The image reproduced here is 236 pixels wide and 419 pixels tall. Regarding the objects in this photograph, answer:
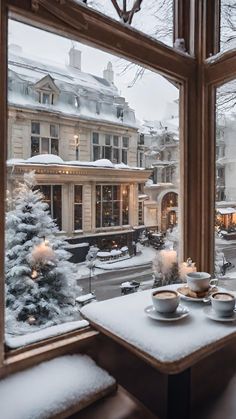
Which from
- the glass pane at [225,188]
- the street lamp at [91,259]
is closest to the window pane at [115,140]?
the street lamp at [91,259]

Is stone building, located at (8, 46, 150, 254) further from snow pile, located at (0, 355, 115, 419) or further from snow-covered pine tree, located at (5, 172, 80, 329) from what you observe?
snow pile, located at (0, 355, 115, 419)

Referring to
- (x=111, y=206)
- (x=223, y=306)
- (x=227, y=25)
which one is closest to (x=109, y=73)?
(x=111, y=206)

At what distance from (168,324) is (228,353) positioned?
85 centimetres

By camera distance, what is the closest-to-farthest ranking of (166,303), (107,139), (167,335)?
(167,335)
(166,303)
(107,139)

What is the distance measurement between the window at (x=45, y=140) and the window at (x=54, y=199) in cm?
19

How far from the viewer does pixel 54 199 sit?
5.62ft

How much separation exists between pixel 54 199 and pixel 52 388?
0.89m

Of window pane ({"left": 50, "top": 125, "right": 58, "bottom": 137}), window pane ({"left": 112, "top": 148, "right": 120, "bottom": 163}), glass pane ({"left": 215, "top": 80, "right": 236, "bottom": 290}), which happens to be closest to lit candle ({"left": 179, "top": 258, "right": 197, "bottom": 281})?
glass pane ({"left": 215, "top": 80, "right": 236, "bottom": 290})

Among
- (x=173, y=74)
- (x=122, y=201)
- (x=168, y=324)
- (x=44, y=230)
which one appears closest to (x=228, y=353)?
(x=168, y=324)

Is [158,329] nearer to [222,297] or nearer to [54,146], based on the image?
[222,297]

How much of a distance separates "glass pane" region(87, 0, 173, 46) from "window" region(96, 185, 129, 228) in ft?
3.26

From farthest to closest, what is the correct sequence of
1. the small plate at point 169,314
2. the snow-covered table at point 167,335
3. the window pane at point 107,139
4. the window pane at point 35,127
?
the window pane at point 107,139 → the window pane at point 35,127 → the small plate at point 169,314 → the snow-covered table at point 167,335

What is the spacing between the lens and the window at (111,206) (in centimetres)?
190

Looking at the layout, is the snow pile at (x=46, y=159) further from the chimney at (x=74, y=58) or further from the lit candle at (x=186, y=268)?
the lit candle at (x=186, y=268)
